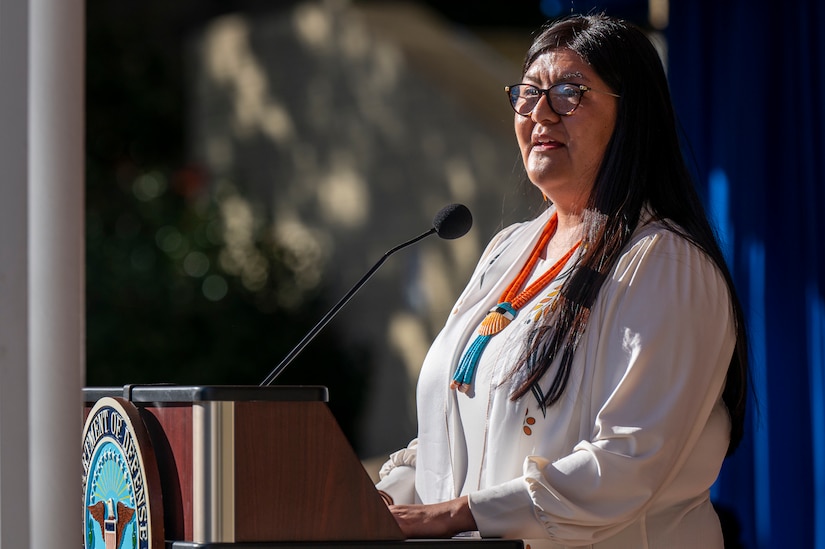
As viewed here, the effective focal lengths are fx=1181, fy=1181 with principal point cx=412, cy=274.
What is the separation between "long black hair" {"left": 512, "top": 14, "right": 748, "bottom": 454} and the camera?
196 centimetres

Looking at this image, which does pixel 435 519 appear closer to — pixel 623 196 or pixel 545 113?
pixel 623 196

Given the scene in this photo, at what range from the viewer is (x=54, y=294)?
141cm

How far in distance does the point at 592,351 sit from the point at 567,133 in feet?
1.44

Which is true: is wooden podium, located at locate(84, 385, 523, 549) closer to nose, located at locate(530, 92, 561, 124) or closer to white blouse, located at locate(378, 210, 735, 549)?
white blouse, located at locate(378, 210, 735, 549)

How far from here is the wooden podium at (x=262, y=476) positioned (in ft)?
4.98

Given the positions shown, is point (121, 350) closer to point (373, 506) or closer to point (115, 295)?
point (115, 295)

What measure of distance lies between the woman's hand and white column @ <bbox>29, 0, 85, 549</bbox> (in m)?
0.51

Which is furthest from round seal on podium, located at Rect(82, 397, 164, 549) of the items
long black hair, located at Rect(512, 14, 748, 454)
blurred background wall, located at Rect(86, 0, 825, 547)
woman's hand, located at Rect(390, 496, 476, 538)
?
blurred background wall, located at Rect(86, 0, 825, 547)

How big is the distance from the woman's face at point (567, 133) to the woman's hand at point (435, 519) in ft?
2.17

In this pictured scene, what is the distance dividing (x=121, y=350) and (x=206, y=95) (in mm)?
2426

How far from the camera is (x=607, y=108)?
6.91 ft

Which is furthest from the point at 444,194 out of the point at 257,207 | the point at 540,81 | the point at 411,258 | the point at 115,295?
the point at 540,81

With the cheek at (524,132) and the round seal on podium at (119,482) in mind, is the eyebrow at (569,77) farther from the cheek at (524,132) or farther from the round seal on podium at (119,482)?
the round seal on podium at (119,482)

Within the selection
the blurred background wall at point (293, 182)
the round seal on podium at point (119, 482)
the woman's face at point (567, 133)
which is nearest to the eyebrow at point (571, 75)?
the woman's face at point (567, 133)
